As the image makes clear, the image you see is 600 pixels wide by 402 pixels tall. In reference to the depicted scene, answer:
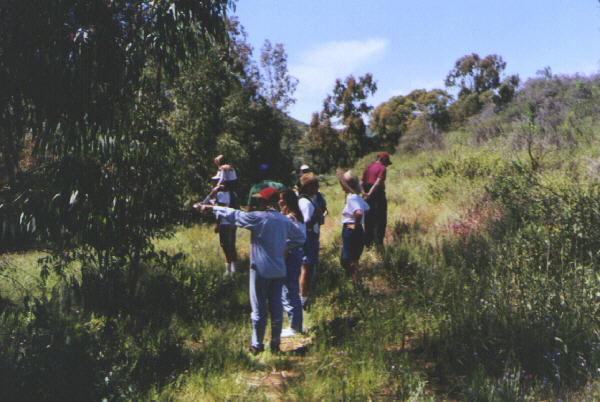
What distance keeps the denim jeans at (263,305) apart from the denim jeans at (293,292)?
0.39 m

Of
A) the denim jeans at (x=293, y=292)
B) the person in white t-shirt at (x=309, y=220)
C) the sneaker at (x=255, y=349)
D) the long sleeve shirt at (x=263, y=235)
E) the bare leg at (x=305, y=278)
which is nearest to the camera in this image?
the long sleeve shirt at (x=263, y=235)

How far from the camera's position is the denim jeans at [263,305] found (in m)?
4.19

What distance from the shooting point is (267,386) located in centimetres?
364

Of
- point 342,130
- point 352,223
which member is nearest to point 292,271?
point 352,223

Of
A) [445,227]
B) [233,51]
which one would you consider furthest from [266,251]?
[233,51]

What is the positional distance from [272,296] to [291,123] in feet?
90.9

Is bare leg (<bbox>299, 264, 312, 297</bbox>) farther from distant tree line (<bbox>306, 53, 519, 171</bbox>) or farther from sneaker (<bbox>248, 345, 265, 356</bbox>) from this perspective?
distant tree line (<bbox>306, 53, 519, 171</bbox>)

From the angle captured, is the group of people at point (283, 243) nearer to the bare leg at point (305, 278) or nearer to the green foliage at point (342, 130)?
the bare leg at point (305, 278)

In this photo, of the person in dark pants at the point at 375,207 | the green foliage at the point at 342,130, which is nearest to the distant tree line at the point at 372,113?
the green foliage at the point at 342,130

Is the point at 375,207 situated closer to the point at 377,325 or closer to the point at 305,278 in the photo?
the point at 305,278

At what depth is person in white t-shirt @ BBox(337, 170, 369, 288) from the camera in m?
5.30

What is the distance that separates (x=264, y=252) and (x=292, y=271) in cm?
75

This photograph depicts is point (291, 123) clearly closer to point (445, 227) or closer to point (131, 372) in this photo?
point (445, 227)

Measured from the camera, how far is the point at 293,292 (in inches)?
186
